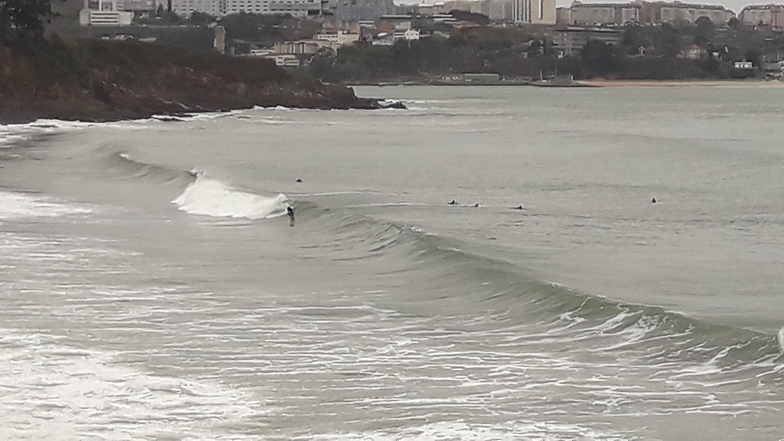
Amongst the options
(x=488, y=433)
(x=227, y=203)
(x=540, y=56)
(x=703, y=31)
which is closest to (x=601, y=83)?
(x=540, y=56)

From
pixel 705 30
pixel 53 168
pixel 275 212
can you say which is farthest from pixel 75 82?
pixel 705 30

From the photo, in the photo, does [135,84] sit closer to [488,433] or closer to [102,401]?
[102,401]

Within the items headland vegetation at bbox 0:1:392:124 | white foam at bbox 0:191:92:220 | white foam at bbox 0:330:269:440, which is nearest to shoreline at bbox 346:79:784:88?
headland vegetation at bbox 0:1:392:124

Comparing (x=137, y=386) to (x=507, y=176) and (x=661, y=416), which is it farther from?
(x=507, y=176)

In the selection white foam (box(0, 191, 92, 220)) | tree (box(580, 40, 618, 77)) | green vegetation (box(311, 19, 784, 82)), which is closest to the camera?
white foam (box(0, 191, 92, 220))

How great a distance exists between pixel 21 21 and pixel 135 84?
9.25 m

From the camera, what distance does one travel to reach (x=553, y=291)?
13.8 m

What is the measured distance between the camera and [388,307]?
43.4 feet

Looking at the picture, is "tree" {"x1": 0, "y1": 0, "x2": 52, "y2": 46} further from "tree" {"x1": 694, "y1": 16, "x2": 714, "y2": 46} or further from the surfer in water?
"tree" {"x1": 694, "y1": 16, "x2": 714, "y2": 46}

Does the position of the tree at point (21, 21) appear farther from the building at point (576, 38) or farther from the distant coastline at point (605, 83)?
the building at point (576, 38)

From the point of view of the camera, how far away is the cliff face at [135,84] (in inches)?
2416

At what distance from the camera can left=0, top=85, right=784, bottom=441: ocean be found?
9.09m

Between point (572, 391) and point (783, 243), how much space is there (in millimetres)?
10699

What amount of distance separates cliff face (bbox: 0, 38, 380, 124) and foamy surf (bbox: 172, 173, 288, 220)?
34.2 metres
